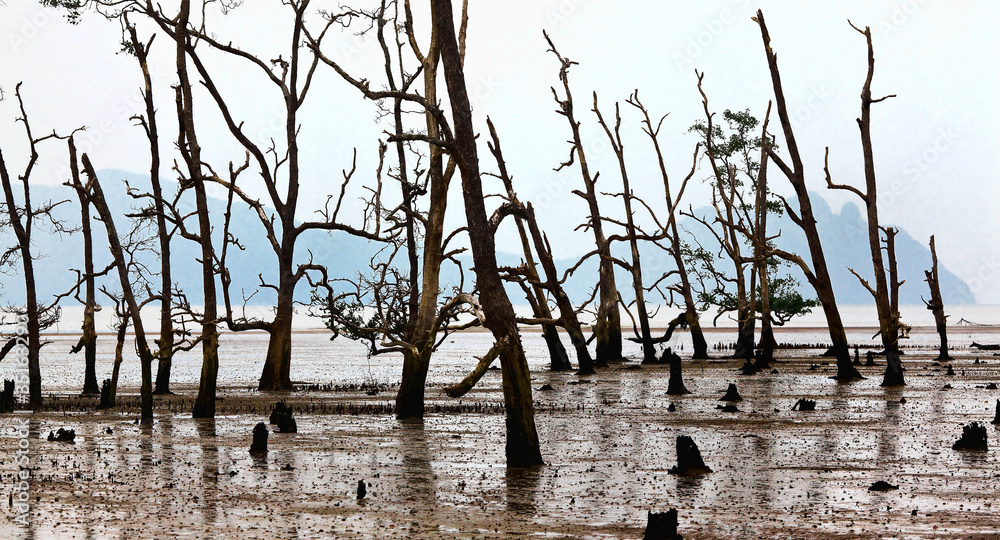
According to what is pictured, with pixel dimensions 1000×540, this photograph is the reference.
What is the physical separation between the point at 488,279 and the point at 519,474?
240cm

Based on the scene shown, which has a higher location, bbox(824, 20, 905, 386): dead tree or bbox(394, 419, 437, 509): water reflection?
bbox(824, 20, 905, 386): dead tree

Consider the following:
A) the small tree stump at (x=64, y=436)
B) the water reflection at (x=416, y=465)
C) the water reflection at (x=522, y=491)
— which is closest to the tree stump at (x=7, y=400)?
the small tree stump at (x=64, y=436)

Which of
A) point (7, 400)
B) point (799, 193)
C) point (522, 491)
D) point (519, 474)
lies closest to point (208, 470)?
point (519, 474)

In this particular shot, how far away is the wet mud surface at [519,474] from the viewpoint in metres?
9.86

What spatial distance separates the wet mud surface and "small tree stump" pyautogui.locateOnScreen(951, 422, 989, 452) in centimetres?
19

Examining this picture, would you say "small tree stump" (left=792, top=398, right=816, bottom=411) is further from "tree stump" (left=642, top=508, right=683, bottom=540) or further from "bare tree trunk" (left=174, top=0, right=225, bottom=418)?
"tree stump" (left=642, top=508, right=683, bottom=540)

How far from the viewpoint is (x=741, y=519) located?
1006 cm

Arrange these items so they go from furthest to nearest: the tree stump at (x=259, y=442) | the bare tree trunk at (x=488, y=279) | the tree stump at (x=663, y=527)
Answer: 1. the tree stump at (x=259, y=442)
2. the bare tree trunk at (x=488, y=279)
3. the tree stump at (x=663, y=527)

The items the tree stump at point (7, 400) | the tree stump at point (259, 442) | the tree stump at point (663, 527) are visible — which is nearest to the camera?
the tree stump at point (663, 527)

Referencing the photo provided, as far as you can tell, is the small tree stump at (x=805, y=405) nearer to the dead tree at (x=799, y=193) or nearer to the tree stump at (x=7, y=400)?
the dead tree at (x=799, y=193)

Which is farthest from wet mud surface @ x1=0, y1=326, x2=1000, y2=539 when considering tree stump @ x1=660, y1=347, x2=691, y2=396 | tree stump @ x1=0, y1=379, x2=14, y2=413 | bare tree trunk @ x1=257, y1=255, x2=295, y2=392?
bare tree trunk @ x1=257, y1=255, x2=295, y2=392

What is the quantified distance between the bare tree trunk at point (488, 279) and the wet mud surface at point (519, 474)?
0.52 m

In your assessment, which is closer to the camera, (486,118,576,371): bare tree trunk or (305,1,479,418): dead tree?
(305,1,479,418): dead tree

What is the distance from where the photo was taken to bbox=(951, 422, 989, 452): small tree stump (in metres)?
14.5
